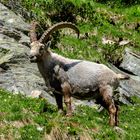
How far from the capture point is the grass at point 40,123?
15477 millimetres

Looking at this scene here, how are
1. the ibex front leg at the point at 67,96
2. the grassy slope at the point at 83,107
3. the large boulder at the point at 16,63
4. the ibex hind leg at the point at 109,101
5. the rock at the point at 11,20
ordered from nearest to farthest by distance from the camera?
the grassy slope at the point at 83,107
the ibex front leg at the point at 67,96
the ibex hind leg at the point at 109,101
the large boulder at the point at 16,63
the rock at the point at 11,20

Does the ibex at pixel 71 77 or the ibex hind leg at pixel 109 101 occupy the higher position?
the ibex at pixel 71 77

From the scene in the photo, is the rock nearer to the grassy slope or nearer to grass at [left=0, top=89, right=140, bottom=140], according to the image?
the grassy slope

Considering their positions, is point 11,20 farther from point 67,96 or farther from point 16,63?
point 67,96

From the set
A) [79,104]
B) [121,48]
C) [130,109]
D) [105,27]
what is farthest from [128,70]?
[79,104]

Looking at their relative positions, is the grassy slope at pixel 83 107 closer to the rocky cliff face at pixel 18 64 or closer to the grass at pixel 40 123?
the grass at pixel 40 123

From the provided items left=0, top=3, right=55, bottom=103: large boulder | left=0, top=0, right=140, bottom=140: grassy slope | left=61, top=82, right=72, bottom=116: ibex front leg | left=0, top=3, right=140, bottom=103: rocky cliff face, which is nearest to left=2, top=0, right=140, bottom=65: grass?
left=0, top=0, right=140, bottom=140: grassy slope

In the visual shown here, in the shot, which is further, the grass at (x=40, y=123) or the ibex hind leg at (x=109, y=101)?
the ibex hind leg at (x=109, y=101)

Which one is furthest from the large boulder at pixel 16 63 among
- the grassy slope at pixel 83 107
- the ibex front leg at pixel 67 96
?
the ibex front leg at pixel 67 96

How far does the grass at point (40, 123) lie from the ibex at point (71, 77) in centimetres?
53

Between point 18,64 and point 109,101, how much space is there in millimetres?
6225

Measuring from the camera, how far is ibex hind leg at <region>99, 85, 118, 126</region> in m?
17.8

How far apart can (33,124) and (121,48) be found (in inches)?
734

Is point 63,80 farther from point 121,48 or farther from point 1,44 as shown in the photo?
point 121,48
